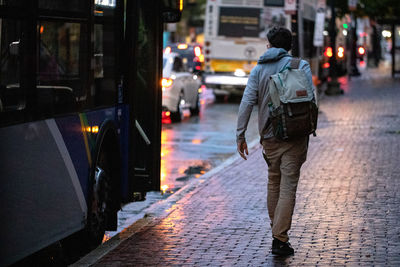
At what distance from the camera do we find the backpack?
7.19m

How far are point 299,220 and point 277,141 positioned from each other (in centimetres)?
188

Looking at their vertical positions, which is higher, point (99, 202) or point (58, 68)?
point (58, 68)

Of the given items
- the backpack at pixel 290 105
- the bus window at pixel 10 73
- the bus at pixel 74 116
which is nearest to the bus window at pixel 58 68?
the bus at pixel 74 116

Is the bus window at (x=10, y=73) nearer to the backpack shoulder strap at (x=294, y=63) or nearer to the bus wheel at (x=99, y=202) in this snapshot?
the bus wheel at (x=99, y=202)

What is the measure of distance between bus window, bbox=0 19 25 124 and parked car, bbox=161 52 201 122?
15.2 metres

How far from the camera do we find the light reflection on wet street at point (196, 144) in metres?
13.6

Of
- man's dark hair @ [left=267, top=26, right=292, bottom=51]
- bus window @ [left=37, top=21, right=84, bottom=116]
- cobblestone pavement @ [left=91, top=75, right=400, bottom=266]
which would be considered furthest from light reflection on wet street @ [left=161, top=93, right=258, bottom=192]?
bus window @ [left=37, top=21, right=84, bottom=116]

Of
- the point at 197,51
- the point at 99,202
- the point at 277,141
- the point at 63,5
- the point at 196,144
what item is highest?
the point at 63,5

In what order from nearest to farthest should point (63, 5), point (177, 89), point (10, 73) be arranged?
point (10, 73) < point (63, 5) < point (177, 89)

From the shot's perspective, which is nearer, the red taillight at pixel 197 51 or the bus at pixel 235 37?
the bus at pixel 235 37

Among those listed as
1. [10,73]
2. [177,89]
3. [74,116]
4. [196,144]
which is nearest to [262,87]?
[74,116]

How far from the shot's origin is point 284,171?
24.3 feet

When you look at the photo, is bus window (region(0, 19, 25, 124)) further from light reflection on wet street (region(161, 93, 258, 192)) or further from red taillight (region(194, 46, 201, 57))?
red taillight (region(194, 46, 201, 57))

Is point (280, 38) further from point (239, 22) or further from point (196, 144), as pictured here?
point (239, 22)
